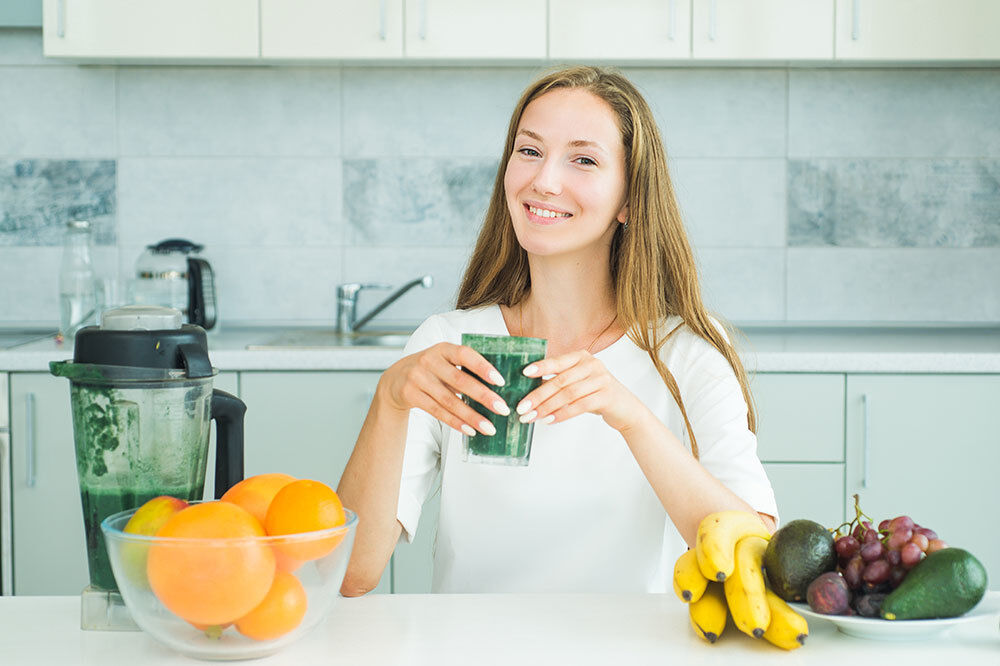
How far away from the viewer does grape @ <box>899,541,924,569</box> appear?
35.6 inches

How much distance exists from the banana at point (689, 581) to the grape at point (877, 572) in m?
0.14

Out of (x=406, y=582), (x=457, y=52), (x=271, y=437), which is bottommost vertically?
(x=406, y=582)

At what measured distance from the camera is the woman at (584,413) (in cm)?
137

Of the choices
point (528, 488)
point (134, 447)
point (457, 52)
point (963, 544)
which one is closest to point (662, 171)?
point (528, 488)

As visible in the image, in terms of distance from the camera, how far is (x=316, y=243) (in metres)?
3.07

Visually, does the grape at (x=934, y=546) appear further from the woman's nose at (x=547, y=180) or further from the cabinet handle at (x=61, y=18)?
the cabinet handle at (x=61, y=18)

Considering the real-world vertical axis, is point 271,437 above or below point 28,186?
below

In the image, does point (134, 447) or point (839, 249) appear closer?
point (134, 447)

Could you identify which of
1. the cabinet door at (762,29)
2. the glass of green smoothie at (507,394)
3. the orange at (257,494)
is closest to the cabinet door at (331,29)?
the cabinet door at (762,29)

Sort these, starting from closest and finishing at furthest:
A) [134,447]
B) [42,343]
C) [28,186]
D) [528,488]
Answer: [134,447] → [528,488] → [42,343] → [28,186]

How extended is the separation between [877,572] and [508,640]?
33 centimetres

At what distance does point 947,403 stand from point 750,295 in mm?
745

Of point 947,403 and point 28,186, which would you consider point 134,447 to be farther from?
point 28,186

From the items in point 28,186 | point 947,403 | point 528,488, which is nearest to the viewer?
point 528,488
